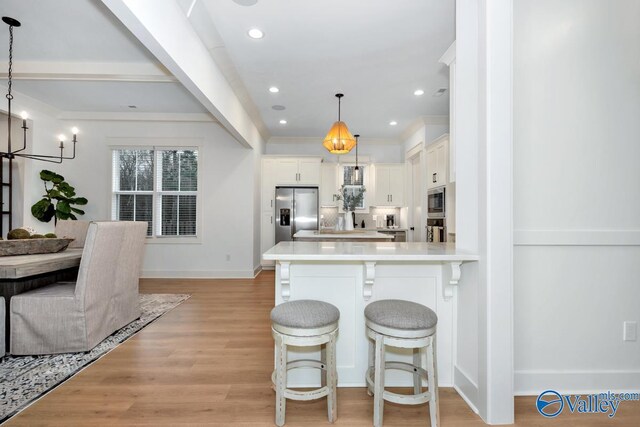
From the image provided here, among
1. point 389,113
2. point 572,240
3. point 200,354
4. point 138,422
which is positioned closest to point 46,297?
point 200,354

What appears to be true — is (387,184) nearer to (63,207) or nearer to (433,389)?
(433,389)

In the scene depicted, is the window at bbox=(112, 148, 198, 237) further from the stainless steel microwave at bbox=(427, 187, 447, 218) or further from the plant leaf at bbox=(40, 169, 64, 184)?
the stainless steel microwave at bbox=(427, 187, 447, 218)

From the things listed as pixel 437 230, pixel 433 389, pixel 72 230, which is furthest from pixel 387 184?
pixel 72 230

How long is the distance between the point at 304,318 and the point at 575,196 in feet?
5.99

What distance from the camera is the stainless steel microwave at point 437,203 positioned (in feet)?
14.9

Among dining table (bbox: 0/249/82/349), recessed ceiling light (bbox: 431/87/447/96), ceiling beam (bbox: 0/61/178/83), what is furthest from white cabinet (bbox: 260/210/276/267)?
recessed ceiling light (bbox: 431/87/447/96)

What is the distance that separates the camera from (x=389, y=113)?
512cm

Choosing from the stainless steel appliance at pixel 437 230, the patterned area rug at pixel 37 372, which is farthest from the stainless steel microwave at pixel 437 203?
the patterned area rug at pixel 37 372

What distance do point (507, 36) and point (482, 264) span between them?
1.25m

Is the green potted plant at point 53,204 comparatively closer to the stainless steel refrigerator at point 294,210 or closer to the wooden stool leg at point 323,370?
the stainless steel refrigerator at point 294,210

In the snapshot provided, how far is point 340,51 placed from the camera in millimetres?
3203

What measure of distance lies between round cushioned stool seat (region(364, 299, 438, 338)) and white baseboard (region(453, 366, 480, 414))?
54cm

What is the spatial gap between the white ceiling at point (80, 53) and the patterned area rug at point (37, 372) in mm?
2902

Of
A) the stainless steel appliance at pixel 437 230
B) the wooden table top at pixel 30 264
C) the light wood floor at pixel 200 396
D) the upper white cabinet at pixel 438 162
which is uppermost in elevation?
the upper white cabinet at pixel 438 162
